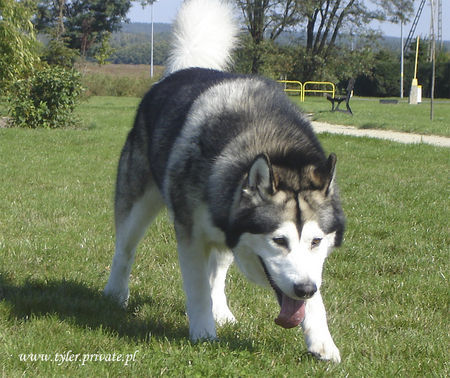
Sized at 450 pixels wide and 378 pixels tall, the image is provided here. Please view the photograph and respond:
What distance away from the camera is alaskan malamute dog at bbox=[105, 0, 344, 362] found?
3.00m

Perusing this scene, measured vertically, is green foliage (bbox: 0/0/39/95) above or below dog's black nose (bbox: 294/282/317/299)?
above

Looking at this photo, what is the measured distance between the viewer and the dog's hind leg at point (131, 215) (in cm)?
426

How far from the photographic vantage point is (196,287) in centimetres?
356

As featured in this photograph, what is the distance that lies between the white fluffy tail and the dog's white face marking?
8.03 ft

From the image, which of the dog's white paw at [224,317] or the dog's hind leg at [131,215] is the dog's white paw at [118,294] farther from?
the dog's white paw at [224,317]

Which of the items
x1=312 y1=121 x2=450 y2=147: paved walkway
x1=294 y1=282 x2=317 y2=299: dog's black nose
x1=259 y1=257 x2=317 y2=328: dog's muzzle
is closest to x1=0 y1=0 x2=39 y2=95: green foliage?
x1=312 y1=121 x2=450 y2=147: paved walkway

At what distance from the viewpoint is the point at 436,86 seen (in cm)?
4831

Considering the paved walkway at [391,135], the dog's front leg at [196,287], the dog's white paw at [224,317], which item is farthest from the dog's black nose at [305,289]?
the paved walkway at [391,135]

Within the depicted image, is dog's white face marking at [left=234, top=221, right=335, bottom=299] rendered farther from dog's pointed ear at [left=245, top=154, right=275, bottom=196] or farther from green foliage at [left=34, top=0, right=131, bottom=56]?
green foliage at [left=34, top=0, right=131, bottom=56]

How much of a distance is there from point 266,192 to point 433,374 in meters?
1.25

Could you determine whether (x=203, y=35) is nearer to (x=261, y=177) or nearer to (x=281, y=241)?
(x=261, y=177)

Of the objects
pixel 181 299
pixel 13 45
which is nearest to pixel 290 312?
pixel 181 299

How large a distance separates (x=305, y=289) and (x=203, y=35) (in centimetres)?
283

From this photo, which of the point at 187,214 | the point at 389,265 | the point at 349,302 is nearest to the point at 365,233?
the point at 389,265
